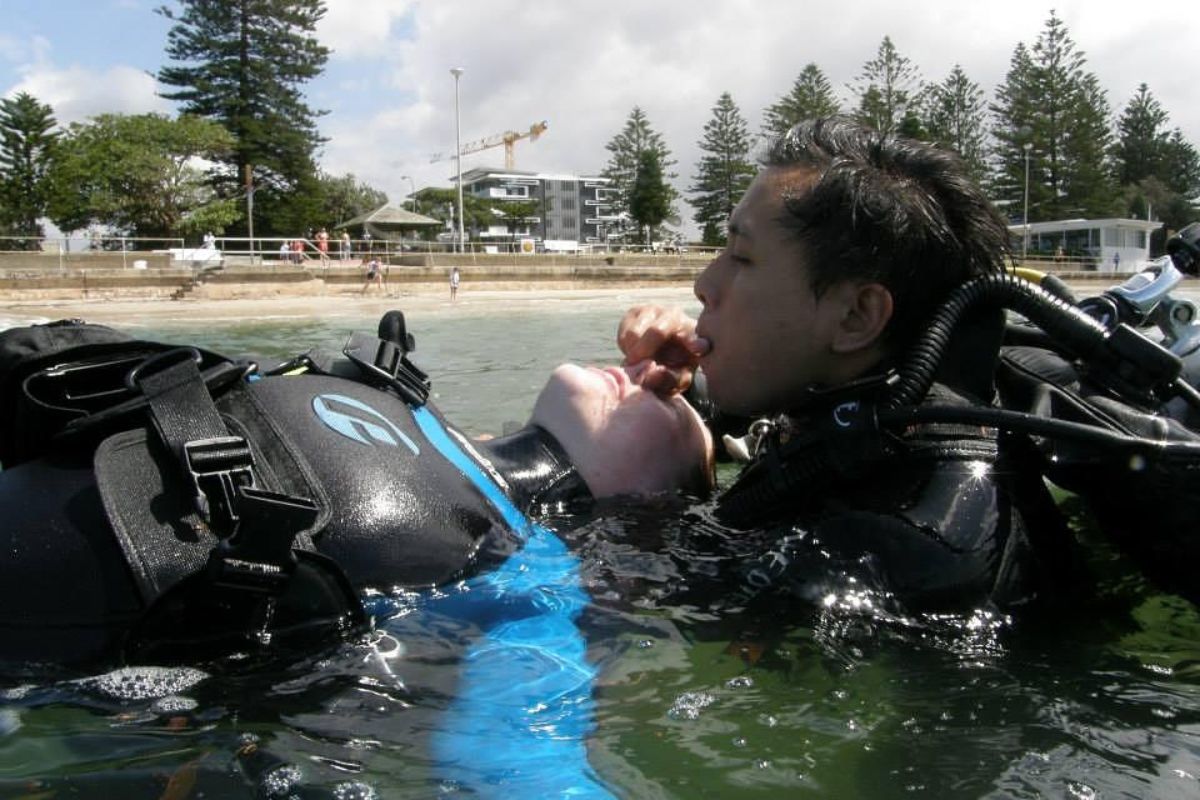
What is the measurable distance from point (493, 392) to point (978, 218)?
509 centimetres

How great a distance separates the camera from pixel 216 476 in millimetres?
1490

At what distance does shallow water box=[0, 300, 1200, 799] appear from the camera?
1.30 metres

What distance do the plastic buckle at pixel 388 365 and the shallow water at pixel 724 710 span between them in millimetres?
573

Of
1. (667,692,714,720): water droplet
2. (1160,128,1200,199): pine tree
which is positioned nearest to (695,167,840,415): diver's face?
(667,692,714,720): water droplet

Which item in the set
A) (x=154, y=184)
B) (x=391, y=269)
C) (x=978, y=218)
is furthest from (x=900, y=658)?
(x=154, y=184)

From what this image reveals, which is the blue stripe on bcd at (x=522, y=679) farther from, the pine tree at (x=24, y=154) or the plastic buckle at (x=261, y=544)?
the pine tree at (x=24, y=154)

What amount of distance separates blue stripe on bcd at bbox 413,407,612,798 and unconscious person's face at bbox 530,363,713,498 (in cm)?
27

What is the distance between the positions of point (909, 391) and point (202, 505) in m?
1.22

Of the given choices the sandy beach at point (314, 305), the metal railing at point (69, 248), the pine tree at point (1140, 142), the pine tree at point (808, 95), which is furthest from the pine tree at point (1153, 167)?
the metal railing at point (69, 248)

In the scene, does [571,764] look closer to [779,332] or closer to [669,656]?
[669,656]

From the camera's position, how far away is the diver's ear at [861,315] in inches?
72.4

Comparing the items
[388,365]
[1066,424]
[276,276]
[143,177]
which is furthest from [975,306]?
[143,177]

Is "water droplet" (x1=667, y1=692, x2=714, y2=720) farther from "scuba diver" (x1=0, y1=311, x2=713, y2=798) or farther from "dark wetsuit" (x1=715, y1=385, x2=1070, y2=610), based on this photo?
"dark wetsuit" (x1=715, y1=385, x2=1070, y2=610)

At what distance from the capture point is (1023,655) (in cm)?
167
